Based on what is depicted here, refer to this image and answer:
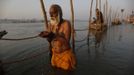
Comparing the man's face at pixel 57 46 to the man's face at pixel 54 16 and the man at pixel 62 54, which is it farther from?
the man's face at pixel 54 16

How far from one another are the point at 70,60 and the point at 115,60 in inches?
180

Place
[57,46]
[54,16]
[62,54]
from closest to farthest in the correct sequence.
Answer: [54,16] → [57,46] → [62,54]

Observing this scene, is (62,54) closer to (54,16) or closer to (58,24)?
(58,24)

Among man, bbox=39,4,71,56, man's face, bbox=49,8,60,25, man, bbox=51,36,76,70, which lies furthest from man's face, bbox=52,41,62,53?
man's face, bbox=49,8,60,25

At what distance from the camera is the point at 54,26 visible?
5668mm

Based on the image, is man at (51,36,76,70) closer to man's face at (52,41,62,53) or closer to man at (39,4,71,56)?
man's face at (52,41,62,53)

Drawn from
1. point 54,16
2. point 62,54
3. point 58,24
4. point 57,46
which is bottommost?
point 62,54

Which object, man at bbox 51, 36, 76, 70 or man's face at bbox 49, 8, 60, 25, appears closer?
man's face at bbox 49, 8, 60, 25

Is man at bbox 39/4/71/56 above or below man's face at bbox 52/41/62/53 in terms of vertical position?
above

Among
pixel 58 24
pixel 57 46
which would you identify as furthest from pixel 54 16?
pixel 57 46

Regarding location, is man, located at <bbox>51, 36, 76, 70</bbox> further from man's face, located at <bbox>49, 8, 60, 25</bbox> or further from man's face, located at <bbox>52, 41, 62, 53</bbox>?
man's face, located at <bbox>49, 8, 60, 25</bbox>

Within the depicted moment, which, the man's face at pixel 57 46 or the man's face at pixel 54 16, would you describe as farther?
the man's face at pixel 57 46

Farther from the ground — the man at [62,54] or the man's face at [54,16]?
the man's face at [54,16]

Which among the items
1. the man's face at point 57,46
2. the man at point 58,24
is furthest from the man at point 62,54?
the man at point 58,24
